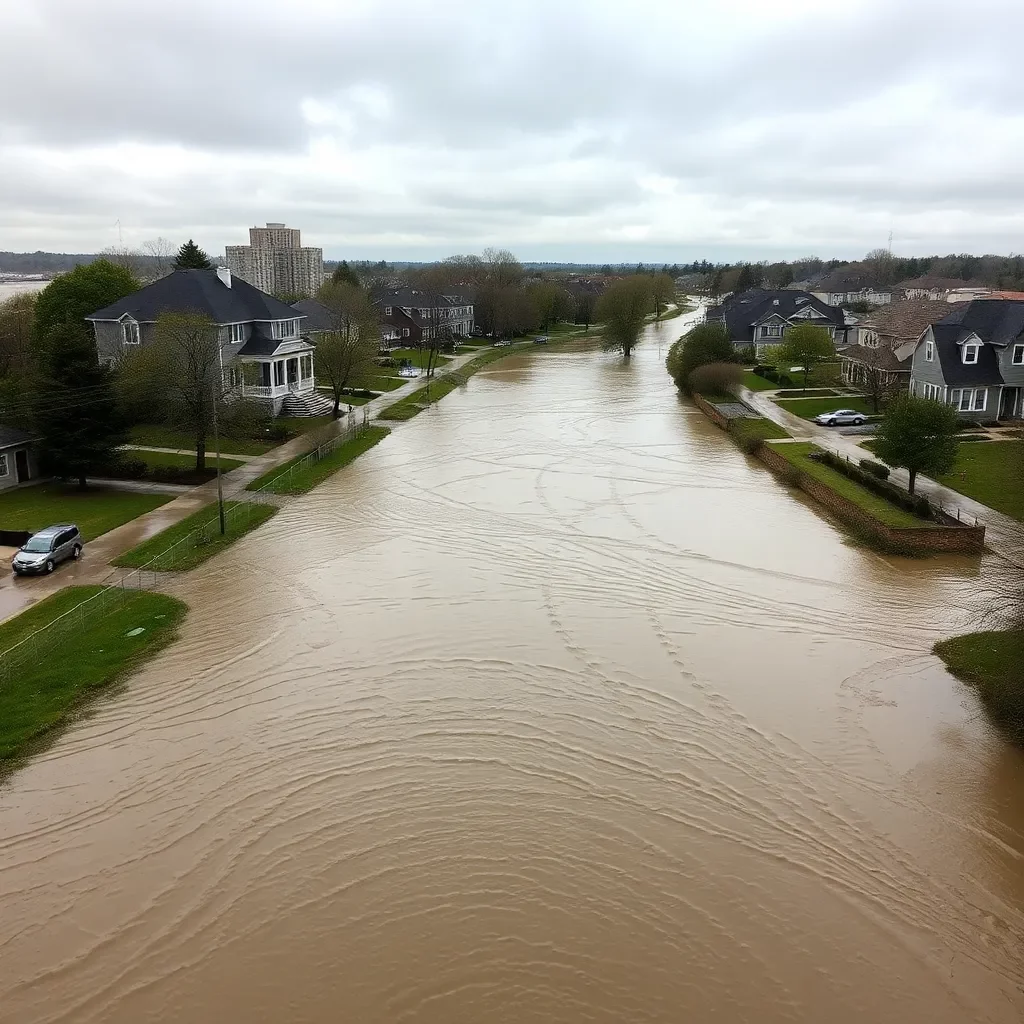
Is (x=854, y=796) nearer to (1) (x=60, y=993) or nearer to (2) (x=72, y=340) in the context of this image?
(1) (x=60, y=993)

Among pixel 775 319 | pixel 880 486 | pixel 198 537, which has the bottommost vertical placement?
pixel 198 537

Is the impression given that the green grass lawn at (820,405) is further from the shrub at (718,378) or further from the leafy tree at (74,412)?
the leafy tree at (74,412)

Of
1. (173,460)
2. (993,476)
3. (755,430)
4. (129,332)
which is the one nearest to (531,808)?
(993,476)

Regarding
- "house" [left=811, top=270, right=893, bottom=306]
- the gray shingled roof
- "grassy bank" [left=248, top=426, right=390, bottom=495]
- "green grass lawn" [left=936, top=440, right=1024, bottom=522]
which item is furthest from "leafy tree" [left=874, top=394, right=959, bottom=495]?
"house" [left=811, top=270, right=893, bottom=306]

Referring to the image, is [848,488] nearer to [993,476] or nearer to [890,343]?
[993,476]

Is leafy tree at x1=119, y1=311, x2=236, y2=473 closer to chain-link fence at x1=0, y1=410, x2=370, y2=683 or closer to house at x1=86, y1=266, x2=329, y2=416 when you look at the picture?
chain-link fence at x1=0, y1=410, x2=370, y2=683
